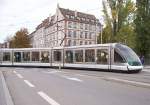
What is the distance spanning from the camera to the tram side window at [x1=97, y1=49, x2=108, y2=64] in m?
33.7

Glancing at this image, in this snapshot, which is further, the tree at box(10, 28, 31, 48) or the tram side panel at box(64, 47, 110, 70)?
the tree at box(10, 28, 31, 48)

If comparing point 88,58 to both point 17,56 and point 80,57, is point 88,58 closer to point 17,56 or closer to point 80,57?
point 80,57

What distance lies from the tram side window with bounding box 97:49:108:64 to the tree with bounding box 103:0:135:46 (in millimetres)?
21420

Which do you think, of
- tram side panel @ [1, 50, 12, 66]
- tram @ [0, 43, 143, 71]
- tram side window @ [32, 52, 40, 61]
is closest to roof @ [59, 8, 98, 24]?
tram side panel @ [1, 50, 12, 66]

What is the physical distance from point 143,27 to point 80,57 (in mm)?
20160

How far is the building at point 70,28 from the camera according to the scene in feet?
385

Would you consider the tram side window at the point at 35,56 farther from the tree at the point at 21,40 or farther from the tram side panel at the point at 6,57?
the tree at the point at 21,40

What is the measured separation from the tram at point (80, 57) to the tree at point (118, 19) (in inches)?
587

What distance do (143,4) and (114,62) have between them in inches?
1035

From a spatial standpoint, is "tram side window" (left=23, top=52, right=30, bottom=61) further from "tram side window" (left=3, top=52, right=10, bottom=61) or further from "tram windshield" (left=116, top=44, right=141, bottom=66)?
"tram windshield" (left=116, top=44, right=141, bottom=66)

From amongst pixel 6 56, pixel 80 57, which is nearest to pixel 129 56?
pixel 80 57

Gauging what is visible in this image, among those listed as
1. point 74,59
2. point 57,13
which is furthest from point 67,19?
point 74,59

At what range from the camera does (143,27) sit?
55938 millimetres

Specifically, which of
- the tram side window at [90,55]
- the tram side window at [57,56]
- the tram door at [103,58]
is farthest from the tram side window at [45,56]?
the tram door at [103,58]
